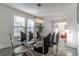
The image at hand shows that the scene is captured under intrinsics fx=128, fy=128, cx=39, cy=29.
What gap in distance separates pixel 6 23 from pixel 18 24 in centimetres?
22

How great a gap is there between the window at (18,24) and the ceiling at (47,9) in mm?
174

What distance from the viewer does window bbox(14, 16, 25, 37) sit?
2309 mm

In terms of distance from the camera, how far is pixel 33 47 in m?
2.36

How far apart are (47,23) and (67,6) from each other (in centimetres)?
47

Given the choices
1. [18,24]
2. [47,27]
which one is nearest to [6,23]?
[18,24]

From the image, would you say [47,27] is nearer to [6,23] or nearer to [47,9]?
[47,9]

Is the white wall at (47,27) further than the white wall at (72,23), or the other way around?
the white wall at (47,27)

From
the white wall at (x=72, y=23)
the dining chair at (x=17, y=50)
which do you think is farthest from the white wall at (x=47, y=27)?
the dining chair at (x=17, y=50)

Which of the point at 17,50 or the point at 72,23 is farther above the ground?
the point at 72,23

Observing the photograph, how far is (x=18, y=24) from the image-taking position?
2361 millimetres

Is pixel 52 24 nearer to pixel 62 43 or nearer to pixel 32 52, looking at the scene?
pixel 62 43

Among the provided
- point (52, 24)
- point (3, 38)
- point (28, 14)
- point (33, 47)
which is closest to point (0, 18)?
point (3, 38)

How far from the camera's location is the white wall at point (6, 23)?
89.5 inches

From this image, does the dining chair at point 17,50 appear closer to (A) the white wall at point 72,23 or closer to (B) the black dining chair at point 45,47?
(B) the black dining chair at point 45,47
